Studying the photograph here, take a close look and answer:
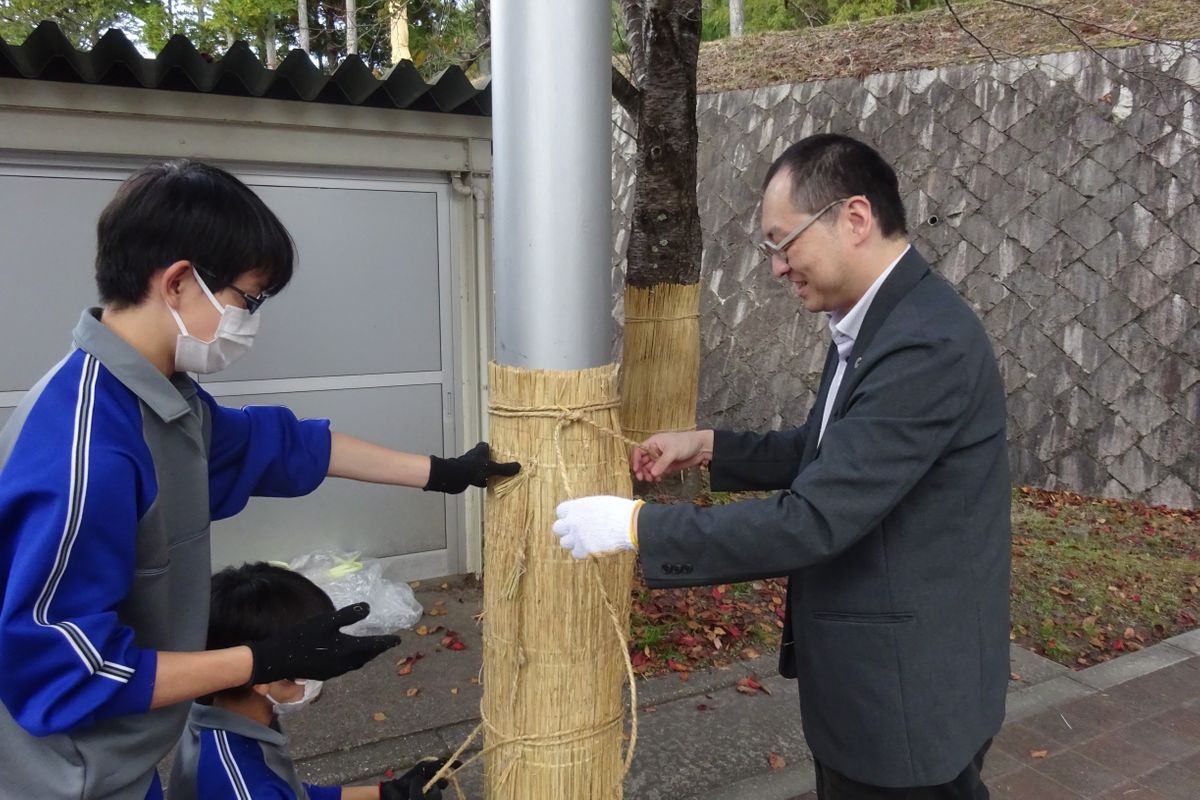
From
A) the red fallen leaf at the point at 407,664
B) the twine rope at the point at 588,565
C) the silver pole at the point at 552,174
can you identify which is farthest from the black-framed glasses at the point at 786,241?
the red fallen leaf at the point at 407,664

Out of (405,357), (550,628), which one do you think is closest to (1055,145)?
(405,357)

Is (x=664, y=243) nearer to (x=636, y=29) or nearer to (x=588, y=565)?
(x=636, y=29)

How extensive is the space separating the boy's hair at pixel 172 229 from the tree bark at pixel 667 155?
341 centimetres

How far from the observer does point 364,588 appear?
176 inches

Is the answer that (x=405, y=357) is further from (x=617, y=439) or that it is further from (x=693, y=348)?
(x=617, y=439)

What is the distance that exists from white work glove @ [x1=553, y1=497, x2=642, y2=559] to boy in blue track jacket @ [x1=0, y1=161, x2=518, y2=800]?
46cm

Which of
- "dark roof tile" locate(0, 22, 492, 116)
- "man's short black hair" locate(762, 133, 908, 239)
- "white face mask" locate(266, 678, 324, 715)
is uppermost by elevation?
"dark roof tile" locate(0, 22, 492, 116)

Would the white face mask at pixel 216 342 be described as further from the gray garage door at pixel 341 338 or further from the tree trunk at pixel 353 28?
the tree trunk at pixel 353 28

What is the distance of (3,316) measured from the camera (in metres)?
3.96

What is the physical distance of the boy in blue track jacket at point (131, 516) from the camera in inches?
51.9

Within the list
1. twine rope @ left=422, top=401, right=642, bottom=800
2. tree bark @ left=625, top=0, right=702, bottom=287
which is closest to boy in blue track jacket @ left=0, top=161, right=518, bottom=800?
twine rope @ left=422, top=401, right=642, bottom=800

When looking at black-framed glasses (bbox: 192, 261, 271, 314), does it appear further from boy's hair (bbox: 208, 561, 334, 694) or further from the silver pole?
boy's hair (bbox: 208, 561, 334, 694)

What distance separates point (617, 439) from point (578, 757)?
0.74 m

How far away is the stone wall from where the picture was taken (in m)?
6.76
